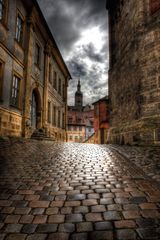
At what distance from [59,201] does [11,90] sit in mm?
9180

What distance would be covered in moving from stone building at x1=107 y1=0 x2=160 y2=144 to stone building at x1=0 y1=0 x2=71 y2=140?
579 centimetres

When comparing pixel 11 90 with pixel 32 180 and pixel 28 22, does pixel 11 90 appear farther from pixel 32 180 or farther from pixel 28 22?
pixel 32 180

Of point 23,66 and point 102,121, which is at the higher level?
point 23,66

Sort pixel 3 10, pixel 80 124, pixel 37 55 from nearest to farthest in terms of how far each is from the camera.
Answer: pixel 3 10 → pixel 37 55 → pixel 80 124

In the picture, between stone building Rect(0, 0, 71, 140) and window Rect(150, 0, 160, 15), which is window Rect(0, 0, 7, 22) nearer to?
stone building Rect(0, 0, 71, 140)

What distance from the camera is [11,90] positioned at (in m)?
10.6

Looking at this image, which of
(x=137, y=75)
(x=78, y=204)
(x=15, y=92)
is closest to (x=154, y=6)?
(x=137, y=75)

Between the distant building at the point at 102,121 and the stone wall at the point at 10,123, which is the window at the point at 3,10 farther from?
the distant building at the point at 102,121

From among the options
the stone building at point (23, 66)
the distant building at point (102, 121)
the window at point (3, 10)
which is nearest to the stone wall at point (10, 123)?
the stone building at point (23, 66)

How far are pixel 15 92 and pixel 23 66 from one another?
201 centimetres

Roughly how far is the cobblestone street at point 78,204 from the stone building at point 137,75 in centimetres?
512

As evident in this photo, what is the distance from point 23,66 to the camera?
1224 centimetres

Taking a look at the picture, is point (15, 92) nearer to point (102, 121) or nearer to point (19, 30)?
point (19, 30)

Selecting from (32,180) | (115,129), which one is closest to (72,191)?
(32,180)
